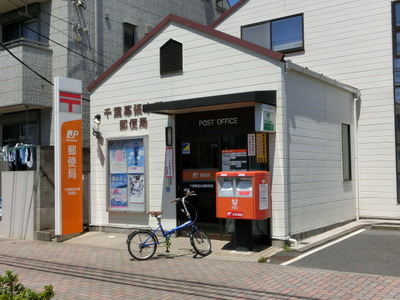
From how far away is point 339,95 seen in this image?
489 inches

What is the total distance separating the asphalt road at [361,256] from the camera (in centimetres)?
793

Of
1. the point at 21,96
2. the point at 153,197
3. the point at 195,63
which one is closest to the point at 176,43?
the point at 195,63

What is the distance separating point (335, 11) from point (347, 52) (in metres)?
1.36

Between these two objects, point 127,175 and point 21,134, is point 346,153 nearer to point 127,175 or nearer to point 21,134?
point 127,175

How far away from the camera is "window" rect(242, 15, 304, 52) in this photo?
47.0 feet

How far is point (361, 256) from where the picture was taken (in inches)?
346

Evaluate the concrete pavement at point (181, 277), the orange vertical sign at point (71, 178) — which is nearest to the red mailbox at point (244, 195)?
the concrete pavement at point (181, 277)

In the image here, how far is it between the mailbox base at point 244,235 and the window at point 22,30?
9.98 metres

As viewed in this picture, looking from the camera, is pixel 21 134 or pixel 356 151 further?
pixel 21 134

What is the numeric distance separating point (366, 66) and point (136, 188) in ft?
24.4

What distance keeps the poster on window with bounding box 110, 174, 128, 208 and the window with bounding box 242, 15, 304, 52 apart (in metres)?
6.48

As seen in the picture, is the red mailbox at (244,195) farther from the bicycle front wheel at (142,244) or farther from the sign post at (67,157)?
the sign post at (67,157)

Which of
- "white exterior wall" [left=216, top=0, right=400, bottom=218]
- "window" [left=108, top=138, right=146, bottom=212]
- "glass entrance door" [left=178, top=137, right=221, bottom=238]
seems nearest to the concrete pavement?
"glass entrance door" [left=178, top=137, right=221, bottom=238]

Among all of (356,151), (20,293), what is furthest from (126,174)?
(20,293)
